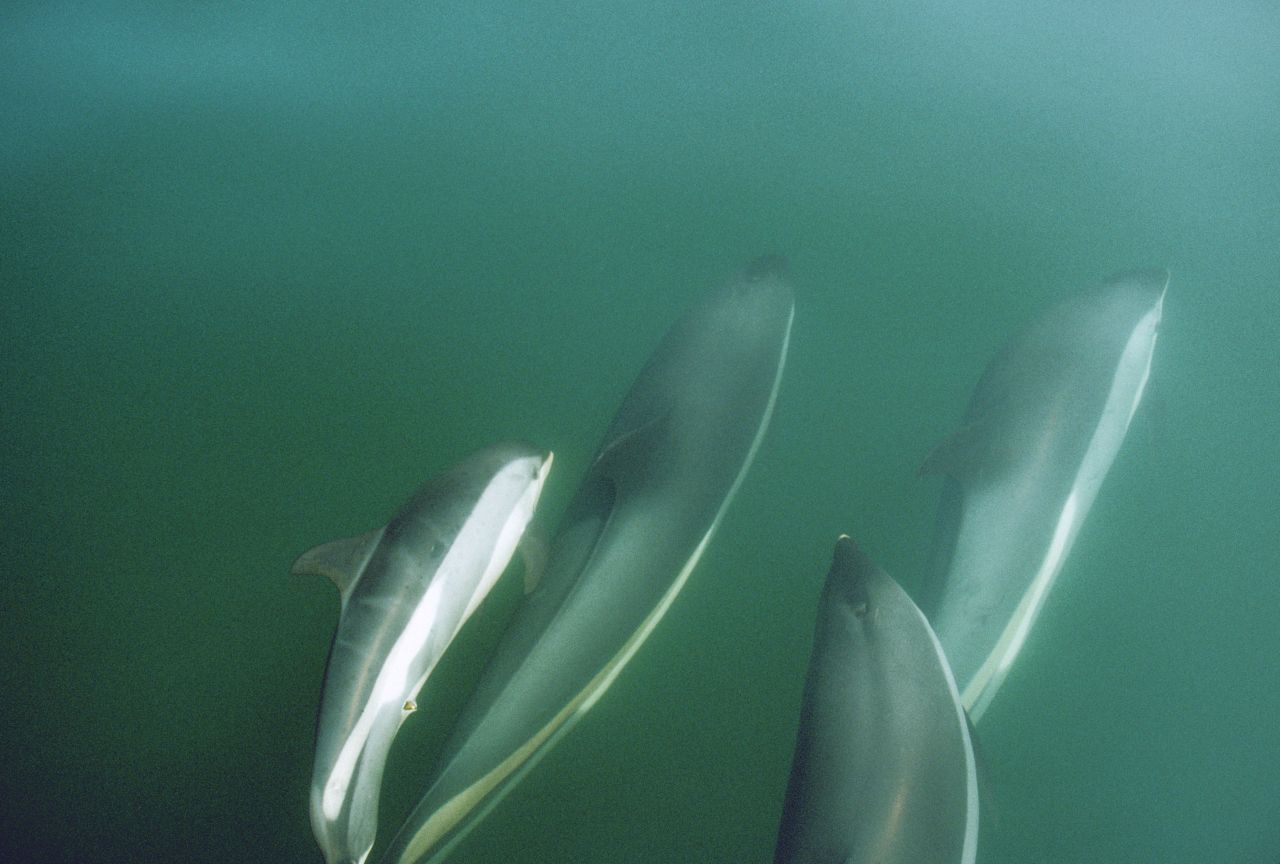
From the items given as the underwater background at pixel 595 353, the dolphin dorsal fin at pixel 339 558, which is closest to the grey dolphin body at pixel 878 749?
the underwater background at pixel 595 353

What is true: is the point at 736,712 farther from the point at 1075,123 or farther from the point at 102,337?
the point at 1075,123

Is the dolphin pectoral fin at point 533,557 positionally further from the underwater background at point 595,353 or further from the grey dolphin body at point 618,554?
the underwater background at point 595,353

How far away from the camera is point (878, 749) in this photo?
1.68 meters

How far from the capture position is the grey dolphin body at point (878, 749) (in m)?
1.58

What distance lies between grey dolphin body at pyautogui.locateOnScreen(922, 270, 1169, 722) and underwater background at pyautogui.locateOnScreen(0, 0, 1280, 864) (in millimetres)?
416

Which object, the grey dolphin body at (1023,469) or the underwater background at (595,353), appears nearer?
the grey dolphin body at (1023,469)

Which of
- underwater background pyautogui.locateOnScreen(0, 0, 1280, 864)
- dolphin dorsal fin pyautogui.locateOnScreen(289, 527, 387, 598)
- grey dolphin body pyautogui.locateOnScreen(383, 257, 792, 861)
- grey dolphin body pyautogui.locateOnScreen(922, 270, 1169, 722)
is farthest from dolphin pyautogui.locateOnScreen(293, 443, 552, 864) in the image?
grey dolphin body pyautogui.locateOnScreen(922, 270, 1169, 722)

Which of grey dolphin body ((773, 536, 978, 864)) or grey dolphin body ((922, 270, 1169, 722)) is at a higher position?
grey dolphin body ((922, 270, 1169, 722))

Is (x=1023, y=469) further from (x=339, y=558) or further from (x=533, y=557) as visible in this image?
(x=339, y=558)

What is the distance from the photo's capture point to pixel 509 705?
6.40ft

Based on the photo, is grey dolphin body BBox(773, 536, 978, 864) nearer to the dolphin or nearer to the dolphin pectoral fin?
the dolphin pectoral fin

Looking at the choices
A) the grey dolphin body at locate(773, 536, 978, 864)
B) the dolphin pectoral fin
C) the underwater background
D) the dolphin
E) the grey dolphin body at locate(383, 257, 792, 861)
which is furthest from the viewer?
the underwater background

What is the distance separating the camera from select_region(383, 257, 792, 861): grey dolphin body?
6.22 ft

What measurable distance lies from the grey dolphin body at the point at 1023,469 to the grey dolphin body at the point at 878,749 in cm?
34
